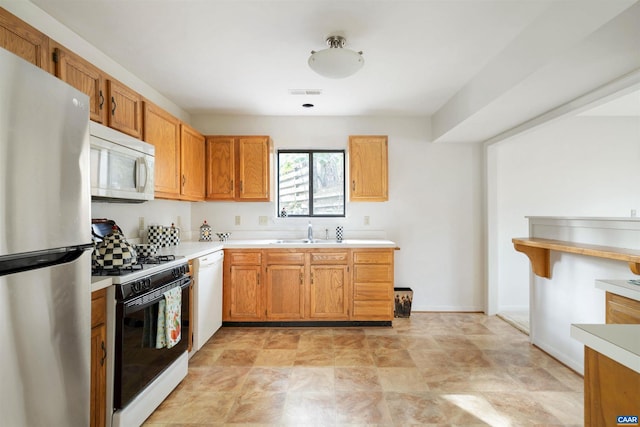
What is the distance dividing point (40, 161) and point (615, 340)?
74.5 inches

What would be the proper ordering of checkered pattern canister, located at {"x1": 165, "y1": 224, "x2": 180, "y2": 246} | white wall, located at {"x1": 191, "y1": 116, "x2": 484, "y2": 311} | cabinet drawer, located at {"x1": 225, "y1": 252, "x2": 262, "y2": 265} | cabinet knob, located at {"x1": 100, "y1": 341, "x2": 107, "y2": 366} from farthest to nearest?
white wall, located at {"x1": 191, "y1": 116, "x2": 484, "y2": 311}, cabinet drawer, located at {"x1": 225, "y1": 252, "x2": 262, "y2": 265}, checkered pattern canister, located at {"x1": 165, "y1": 224, "x2": 180, "y2": 246}, cabinet knob, located at {"x1": 100, "y1": 341, "x2": 107, "y2": 366}

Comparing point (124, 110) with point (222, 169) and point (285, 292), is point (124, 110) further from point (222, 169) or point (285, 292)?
point (285, 292)

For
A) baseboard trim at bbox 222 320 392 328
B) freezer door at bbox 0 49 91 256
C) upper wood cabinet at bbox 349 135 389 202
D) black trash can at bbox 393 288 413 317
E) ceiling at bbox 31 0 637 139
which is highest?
ceiling at bbox 31 0 637 139

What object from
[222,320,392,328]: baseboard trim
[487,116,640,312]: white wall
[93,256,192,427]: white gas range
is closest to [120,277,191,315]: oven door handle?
[93,256,192,427]: white gas range

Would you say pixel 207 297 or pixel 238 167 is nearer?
pixel 207 297

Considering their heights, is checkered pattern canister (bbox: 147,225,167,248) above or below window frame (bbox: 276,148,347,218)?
below

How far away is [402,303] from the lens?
12.3 feet

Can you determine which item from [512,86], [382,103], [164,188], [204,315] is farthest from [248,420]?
[382,103]

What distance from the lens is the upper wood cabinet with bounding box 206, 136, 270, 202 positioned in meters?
3.73

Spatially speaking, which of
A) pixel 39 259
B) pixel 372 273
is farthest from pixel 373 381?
pixel 39 259

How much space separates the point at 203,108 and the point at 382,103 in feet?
6.87

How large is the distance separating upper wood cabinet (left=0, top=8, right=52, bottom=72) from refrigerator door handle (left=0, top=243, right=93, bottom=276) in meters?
0.97

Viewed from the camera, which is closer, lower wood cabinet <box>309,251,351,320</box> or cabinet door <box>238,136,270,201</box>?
lower wood cabinet <box>309,251,351,320</box>

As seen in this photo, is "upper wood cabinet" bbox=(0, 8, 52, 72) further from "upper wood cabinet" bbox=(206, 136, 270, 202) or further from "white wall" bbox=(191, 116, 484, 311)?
"white wall" bbox=(191, 116, 484, 311)
